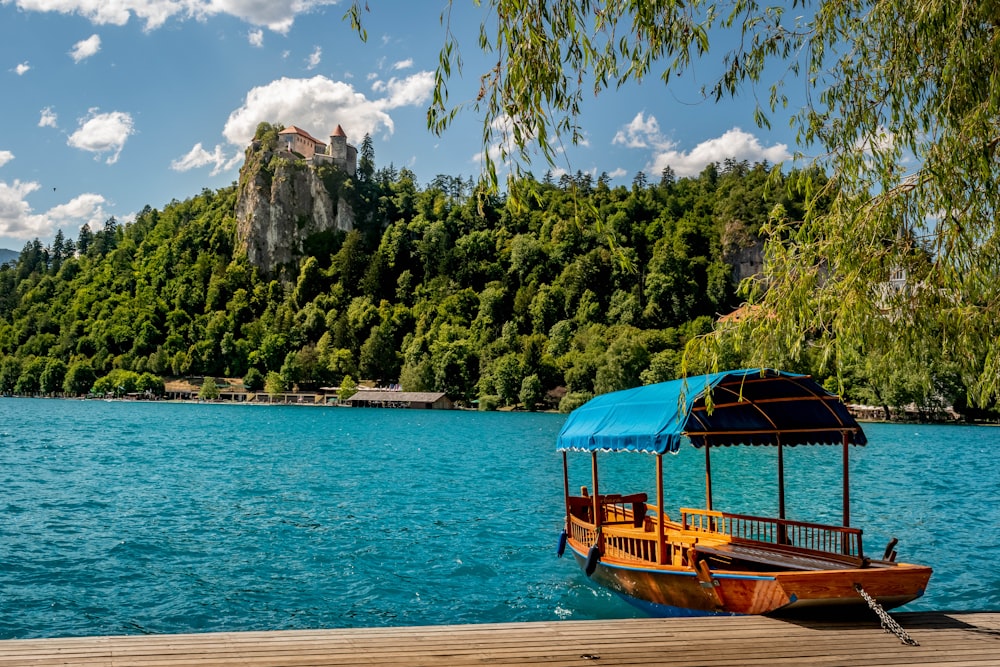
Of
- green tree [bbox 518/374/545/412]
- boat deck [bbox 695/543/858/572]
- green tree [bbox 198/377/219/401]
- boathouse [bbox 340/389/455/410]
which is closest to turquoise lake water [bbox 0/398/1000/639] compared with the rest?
boat deck [bbox 695/543/858/572]

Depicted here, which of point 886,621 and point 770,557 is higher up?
point 886,621

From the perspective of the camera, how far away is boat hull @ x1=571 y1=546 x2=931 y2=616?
9.01 meters

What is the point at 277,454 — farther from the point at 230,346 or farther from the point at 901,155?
the point at 230,346

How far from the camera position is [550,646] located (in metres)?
7.30

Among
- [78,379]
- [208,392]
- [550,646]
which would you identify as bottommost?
[550,646]

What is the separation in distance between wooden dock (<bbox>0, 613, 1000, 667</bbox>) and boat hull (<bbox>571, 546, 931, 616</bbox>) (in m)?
0.67

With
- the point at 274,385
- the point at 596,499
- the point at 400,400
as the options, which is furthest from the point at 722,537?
the point at 274,385

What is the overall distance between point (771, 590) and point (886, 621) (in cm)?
148

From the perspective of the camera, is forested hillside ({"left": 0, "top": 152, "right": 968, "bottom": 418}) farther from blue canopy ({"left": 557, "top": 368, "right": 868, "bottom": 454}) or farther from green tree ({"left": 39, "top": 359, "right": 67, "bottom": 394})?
blue canopy ({"left": 557, "top": 368, "right": 868, "bottom": 454})

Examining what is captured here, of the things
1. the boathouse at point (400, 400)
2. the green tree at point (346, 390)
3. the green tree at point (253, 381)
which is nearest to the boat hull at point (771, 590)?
the boathouse at point (400, 400)

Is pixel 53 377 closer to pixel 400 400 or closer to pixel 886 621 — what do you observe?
pixel 400 400

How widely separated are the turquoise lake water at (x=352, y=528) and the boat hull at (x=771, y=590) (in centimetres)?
172

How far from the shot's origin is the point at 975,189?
8.26 metres

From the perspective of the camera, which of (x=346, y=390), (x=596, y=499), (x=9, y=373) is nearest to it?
(x=596, y=499)
